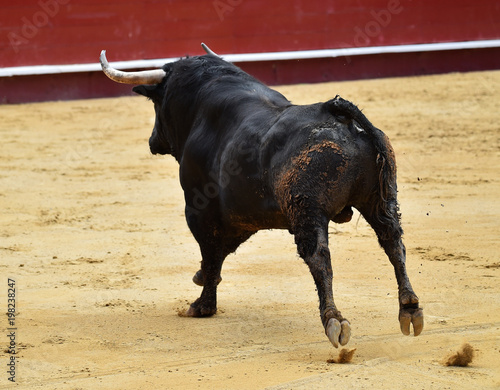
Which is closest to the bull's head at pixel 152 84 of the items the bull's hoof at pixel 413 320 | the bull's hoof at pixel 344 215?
the bull's hoof at pixel 344 215

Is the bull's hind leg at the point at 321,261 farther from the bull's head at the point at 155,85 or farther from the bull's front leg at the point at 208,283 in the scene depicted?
the bull's head at the point at 155,85

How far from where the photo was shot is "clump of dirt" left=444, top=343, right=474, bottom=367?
8.56ft

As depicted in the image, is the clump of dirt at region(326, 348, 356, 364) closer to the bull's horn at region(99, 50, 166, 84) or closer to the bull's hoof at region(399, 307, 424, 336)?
the bull's hoof at region(399, 307, 424, 336)

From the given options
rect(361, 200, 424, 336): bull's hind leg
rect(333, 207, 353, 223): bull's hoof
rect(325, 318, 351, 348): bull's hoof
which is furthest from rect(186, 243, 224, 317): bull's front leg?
rect(325, 318, 351, 348): bull's hoof

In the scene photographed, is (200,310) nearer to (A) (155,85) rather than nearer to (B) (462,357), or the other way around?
(A) (155,85)

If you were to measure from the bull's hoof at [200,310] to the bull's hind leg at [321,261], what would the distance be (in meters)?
0.82

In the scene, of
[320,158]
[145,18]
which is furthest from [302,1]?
[320,158]

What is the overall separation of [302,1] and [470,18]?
6.74ft

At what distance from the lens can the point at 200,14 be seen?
Answer: 388 inches

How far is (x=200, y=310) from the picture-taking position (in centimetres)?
352

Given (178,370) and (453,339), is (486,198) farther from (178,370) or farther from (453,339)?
(178,370)

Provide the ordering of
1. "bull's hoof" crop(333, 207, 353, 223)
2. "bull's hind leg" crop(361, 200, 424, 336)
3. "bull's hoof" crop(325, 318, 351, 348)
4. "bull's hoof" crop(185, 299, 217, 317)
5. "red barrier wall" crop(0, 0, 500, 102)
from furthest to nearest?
"red barrier wall" crop(0, 0, 500, 102) < "bull's hoof" crop(185, 299, 217, 317) < "bull's hoof" crop(333, 207, 353, 223) < "bull's hind leg" crop(361, 200, 424, 336) < "bull's hoof" crop(325, 318, 351, 348)

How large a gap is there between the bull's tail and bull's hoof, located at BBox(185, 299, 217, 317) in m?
0.92

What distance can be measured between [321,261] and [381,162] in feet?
1.25
